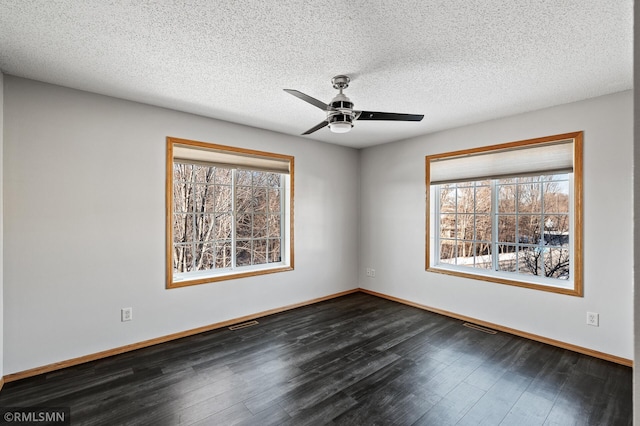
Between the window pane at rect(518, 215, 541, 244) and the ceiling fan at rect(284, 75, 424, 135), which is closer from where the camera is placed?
the ceiling fan at rect(284, 75, 424, 135)

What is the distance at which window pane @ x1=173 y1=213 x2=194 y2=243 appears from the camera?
3.78m

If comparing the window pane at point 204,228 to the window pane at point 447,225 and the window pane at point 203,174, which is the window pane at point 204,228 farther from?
the window pane at point 447,225

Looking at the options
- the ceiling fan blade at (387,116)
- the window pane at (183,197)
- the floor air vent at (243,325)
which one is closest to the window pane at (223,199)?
the window pane at (183,197)

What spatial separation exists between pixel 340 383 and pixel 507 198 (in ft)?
9.84

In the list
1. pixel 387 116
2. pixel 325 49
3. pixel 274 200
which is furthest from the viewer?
pixel 274 200

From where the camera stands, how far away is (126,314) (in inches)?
122

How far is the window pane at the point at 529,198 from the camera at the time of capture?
3590 millimetres

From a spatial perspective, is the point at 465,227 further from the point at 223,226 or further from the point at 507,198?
the point at 223,226

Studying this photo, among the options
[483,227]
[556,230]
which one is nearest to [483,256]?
[483,227]

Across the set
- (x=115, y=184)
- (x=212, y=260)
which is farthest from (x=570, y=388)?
(x=115, y=184)

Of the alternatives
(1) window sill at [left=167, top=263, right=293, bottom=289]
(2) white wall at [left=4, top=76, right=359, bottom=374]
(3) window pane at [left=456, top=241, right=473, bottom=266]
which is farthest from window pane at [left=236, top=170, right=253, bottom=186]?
(3) window pane at [left=456, top=241, right=473, bottom=266]

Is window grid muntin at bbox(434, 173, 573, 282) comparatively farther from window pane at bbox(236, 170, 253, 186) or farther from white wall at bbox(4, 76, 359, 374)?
white wall at bbox(4, 76, 359, 374)

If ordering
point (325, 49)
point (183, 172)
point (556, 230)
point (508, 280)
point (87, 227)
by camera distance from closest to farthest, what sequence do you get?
point (325, 49)
point (87, 227)
point (556, 230)
point (508, 280)
point (183, 172)

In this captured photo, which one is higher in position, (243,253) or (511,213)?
(511,213)
